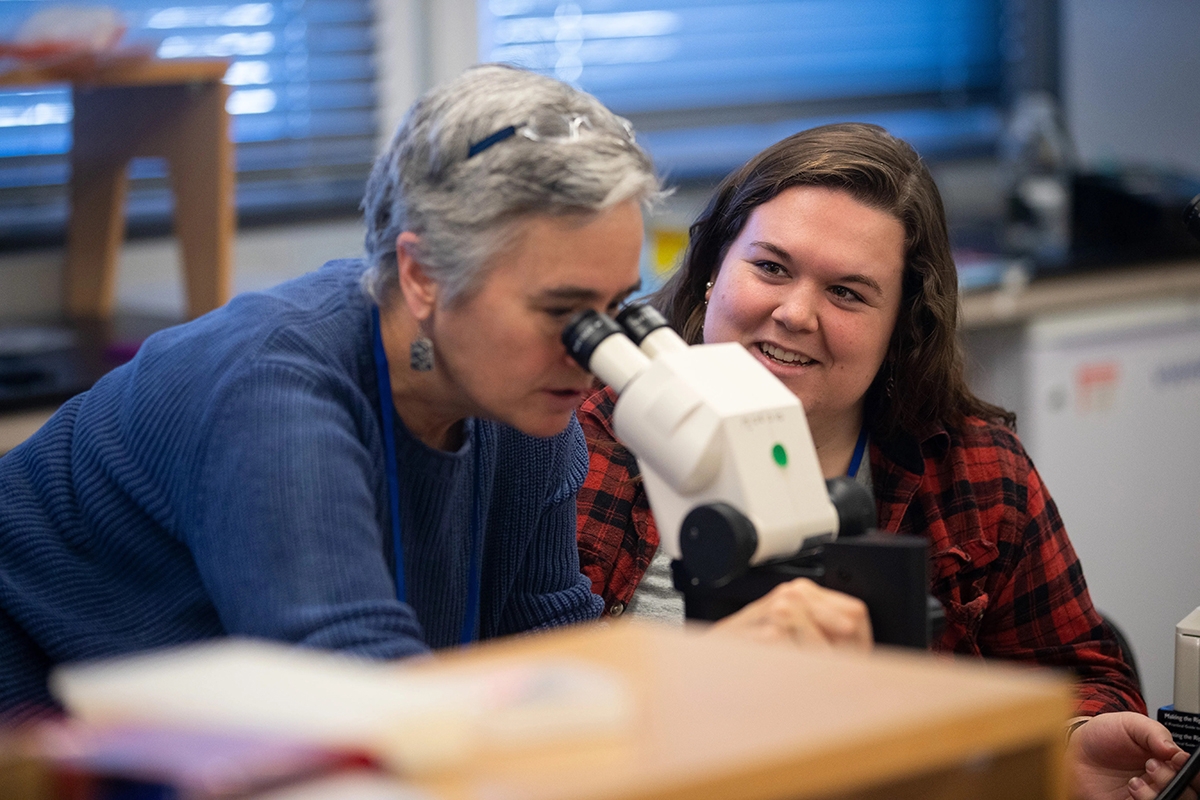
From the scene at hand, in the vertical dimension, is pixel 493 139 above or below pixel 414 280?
above

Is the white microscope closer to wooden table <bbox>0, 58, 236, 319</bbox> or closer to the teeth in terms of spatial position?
the teeth

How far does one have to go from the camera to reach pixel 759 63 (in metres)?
3.82

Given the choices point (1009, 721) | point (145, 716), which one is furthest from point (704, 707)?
point (145, 716)

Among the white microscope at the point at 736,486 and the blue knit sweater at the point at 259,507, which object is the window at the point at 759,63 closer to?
the blue knit sweater at the point at 259,507

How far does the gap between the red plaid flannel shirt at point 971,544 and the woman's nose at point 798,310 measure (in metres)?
0.24

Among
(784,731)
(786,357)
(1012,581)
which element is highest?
(784,731)

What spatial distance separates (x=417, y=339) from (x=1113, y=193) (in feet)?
8.76

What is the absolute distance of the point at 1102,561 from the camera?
3180 mm

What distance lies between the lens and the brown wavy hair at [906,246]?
5.71ft

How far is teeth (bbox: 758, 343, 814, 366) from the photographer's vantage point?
1.72 meters

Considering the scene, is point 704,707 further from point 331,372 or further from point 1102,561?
point 1102,561

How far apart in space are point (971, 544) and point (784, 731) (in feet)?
3.62

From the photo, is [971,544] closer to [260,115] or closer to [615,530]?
[615,530]

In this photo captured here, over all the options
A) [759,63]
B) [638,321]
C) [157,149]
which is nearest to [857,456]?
[638,321]
